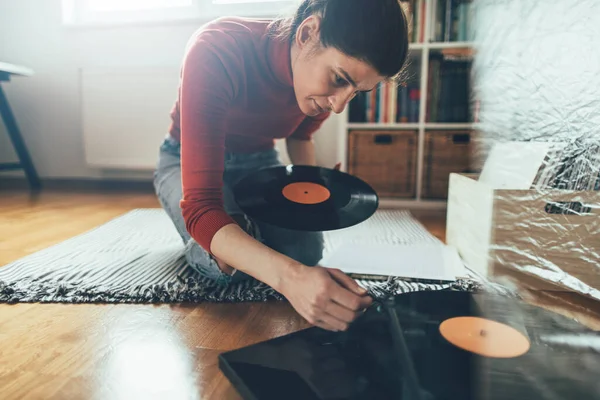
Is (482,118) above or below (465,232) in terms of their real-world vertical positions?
above

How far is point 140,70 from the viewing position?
1995 millimetres

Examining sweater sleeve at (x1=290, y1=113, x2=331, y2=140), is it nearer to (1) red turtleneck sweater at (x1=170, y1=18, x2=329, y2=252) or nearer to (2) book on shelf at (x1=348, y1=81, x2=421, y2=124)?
(1) red turtleneck sweater at (x1=170, y1=18, x2=329, y2=252)

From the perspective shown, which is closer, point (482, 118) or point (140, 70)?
point (482, 118)

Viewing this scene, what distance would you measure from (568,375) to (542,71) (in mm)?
310

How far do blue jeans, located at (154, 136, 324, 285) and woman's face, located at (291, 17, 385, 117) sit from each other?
314 mm

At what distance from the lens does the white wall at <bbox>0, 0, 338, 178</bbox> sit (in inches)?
80.8

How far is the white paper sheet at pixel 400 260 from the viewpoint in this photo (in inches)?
34.7

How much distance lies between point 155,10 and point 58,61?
519 millimetres

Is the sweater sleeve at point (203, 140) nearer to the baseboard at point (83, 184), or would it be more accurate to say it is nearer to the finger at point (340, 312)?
the finger at point (340, 312)

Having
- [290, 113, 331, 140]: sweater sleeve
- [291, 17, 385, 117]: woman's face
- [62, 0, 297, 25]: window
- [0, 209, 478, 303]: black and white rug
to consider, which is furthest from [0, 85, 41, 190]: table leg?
[291, 17, 385, 117]: woman's face

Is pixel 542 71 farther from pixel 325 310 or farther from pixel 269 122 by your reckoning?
pixel 269 122

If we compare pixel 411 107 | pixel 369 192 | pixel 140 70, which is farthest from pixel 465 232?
pixel 140 70

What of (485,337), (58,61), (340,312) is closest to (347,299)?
(340,312)

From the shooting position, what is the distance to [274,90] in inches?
30.8
